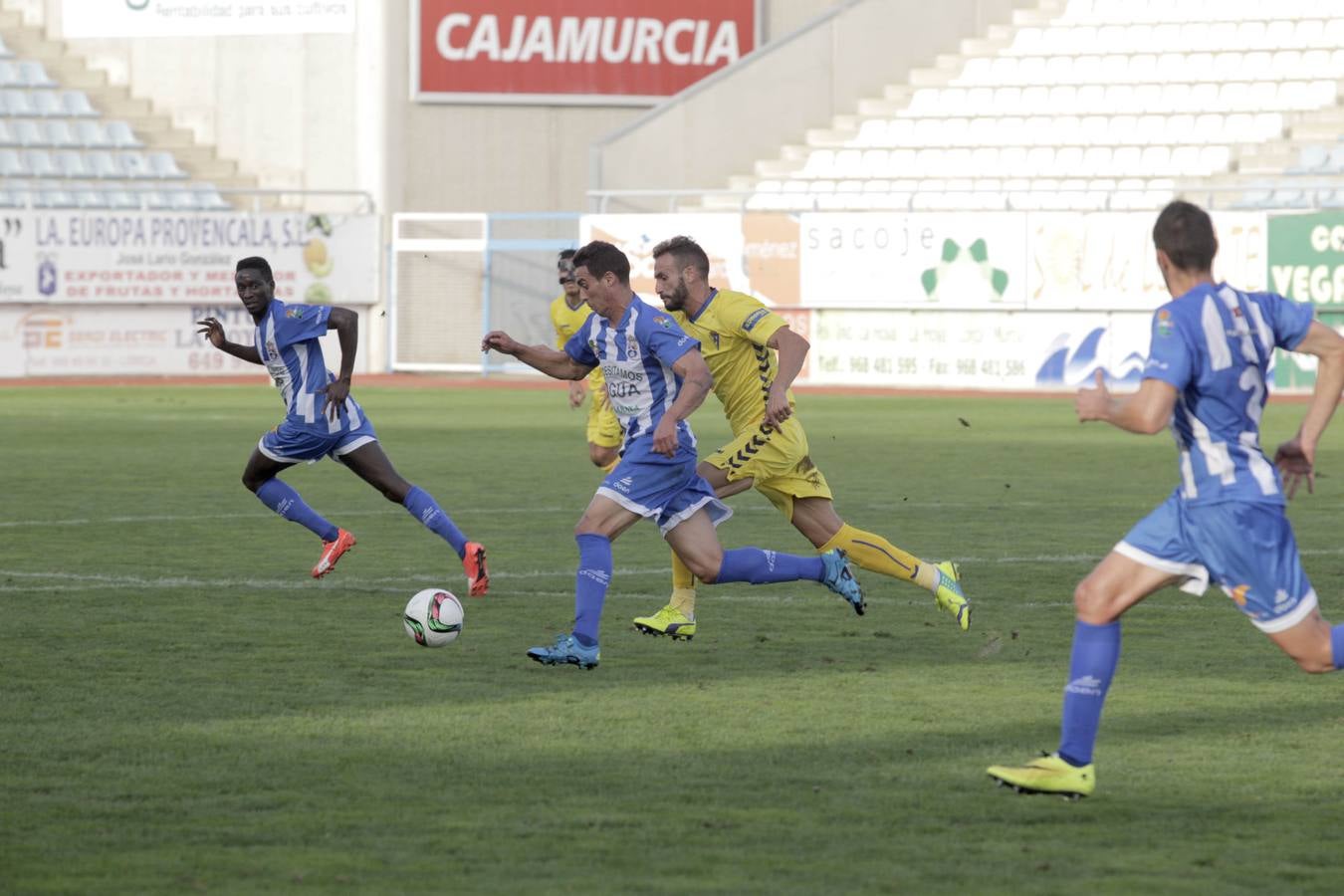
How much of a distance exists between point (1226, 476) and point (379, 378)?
32.4 meters

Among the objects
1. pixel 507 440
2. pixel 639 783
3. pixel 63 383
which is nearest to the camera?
pixel 639 783

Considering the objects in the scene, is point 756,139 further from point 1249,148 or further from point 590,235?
point 1249,148

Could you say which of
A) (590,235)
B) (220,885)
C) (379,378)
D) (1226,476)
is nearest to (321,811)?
(220,885)

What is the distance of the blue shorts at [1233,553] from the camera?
6188 millimetres

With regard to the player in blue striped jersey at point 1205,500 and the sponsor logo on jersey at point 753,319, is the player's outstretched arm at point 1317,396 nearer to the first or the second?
the player in blue striped jersey at point 1205,500

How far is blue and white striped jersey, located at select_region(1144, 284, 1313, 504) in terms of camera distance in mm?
6137

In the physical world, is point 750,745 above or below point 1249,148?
below

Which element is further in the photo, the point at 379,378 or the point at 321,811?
the point at 379,378

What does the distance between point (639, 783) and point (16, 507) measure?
10.1 meters

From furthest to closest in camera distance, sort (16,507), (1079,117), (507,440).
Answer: (1079,117)
(507,440)
(16,507)

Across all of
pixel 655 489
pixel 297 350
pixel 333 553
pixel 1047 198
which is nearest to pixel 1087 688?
pixel 655 489

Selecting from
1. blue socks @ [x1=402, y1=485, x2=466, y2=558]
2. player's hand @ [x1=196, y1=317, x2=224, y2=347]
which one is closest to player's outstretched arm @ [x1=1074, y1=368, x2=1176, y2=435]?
blue socks @ [x1=402, y1=485, x2=466, y2=558]

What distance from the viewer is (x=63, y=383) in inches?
1379

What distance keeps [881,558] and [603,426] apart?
5.15 meters
